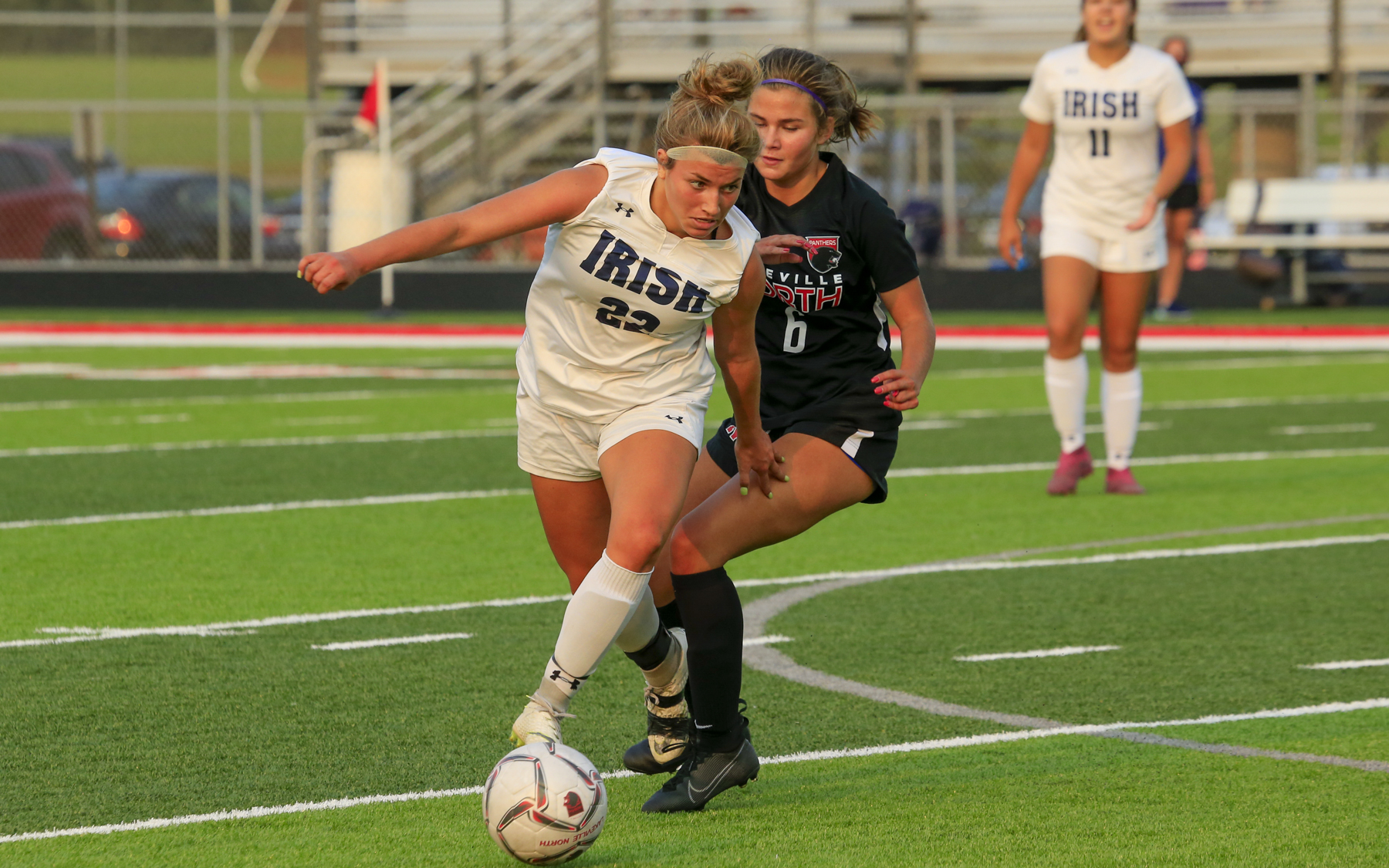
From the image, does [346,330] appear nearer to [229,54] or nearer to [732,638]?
[732,638]

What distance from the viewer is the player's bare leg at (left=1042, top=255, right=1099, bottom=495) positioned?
30.8 ft

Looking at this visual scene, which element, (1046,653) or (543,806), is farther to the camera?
(1046,653)

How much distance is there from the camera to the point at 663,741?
4.82 meters

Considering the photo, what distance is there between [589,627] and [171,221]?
22.2 m

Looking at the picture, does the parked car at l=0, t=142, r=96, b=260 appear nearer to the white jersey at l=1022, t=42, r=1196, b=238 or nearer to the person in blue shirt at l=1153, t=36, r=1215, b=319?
the person in blue shirt at l=1153, t=36, r=1215, b=319

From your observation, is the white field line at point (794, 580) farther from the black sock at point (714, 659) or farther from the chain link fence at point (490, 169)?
the chain link fence at point (490, 169)

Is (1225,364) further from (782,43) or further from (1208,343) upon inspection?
(782,43)

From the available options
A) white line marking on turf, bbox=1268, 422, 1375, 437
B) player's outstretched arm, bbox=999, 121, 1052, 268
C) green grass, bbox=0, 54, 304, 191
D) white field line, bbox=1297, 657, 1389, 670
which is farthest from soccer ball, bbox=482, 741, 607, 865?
green grass, bbox=0, 54, 304, 191

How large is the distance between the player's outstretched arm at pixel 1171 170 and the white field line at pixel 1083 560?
177 centimetres

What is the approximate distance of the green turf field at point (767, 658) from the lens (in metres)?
4.36

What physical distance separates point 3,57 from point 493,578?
5264 centimetres

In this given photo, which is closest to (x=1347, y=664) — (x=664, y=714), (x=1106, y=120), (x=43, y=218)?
(x=664, y=714)

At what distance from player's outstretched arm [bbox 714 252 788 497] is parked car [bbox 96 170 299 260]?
21.2 m

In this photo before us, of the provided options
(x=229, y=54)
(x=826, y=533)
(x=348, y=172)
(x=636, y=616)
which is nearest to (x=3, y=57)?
(x=229, y=54)
